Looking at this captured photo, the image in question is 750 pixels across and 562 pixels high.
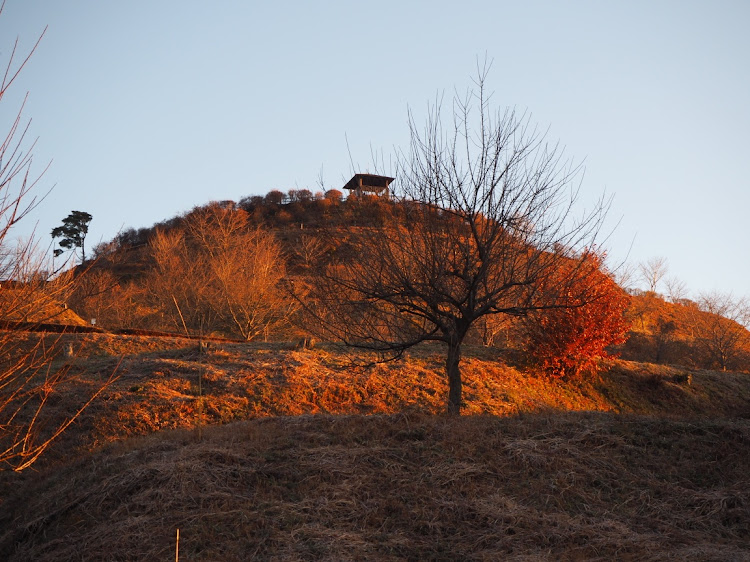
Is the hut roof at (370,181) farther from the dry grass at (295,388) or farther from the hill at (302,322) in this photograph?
the hill at (302,322)

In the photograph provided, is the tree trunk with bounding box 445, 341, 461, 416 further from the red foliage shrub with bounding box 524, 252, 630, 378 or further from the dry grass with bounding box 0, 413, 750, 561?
the red foliage shrub with bounding box 524, 252, 630, 378

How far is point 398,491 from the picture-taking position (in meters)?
5.25

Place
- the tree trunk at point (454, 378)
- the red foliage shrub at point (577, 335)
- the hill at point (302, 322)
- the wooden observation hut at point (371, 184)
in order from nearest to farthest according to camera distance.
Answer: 1. the wooden observation hut at point (371, 184)
2. the tree trunk at point (454, 378)
3. the red foliage shrub at point (577, 335)
4. the hill at point (302, 322)

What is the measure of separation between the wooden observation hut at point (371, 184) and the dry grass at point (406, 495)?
3548 millimetres

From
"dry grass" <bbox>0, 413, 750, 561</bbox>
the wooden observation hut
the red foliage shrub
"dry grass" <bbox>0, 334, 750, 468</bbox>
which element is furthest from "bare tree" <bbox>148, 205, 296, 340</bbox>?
"dry grass" <bbox>0, 413, 750, 561</bbox>

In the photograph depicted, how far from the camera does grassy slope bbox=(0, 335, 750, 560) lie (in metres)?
4.37

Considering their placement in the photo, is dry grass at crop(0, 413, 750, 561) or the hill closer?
dry grass at crop(0, 413, 750, 561)

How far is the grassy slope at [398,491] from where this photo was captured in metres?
4.37

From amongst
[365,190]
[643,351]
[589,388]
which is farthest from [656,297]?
[365,190]

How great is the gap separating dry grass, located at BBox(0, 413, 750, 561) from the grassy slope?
0.02 metres

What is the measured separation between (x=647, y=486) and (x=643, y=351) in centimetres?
3202

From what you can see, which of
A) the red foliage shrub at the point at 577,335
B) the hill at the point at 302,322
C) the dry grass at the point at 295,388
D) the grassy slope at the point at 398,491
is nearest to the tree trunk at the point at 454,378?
the dry grass at the point at 295,388

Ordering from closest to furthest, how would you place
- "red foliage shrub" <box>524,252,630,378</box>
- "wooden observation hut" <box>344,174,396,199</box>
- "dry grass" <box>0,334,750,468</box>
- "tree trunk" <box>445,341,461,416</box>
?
"wooden observation hut" <box>344,174,396,199</box>
"tree trunk" <box>445,341,461,416</box>
"dry grass" <box>0,334,750,468</box>
"red foliage shrub" <box>524,252,630,378</box>

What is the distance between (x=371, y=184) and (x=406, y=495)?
4.83m
